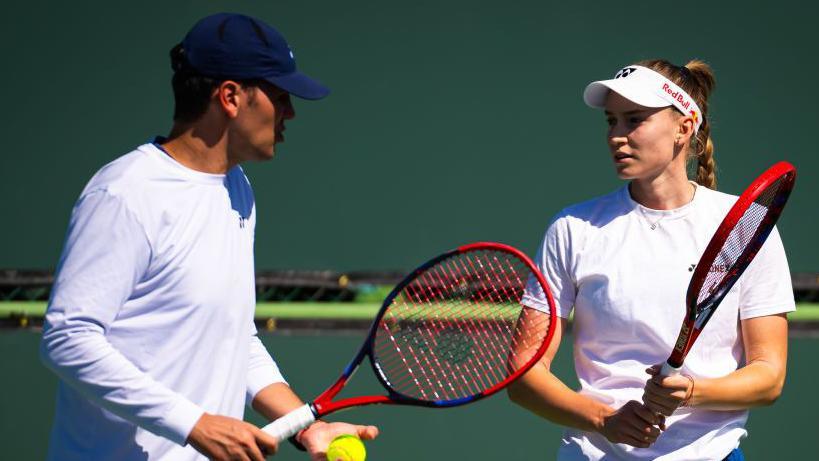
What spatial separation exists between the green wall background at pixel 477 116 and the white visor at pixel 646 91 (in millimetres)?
1796

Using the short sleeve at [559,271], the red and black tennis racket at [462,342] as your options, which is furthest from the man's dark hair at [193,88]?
the short sleeve at [559,271]

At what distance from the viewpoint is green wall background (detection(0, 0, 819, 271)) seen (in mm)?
4953

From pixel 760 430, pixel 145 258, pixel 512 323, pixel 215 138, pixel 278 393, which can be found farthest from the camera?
pixel 760 430

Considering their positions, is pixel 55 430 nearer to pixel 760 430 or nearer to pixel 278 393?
pixel 278 393

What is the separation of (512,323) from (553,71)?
1.96 metres

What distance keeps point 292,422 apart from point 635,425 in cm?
70

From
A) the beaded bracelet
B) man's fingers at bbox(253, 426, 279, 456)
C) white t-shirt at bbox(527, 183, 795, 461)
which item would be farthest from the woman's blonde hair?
man's fingers at bbox(253, 426, 279, 456)

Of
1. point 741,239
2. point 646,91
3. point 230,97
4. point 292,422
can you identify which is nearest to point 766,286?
point 741,239

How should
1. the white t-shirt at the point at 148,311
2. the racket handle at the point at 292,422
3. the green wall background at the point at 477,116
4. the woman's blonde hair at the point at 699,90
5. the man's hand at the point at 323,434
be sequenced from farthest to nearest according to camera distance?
the green wall background at the point at 477,116 → the woman's blonde hair at the point at 699,90 → the man's hand at the point at 323,434 → the racket handle at the point at 292,422 → the white t-shirt at the point at 148,311

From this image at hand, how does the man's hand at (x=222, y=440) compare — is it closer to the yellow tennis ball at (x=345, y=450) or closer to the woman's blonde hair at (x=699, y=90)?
the yellow tennis ball at (x=345, y=450)

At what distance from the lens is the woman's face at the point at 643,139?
3.05m

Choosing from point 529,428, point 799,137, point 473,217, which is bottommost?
point 529,428

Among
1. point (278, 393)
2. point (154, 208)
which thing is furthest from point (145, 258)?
point (278, 393)

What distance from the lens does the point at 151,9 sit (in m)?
5.07
